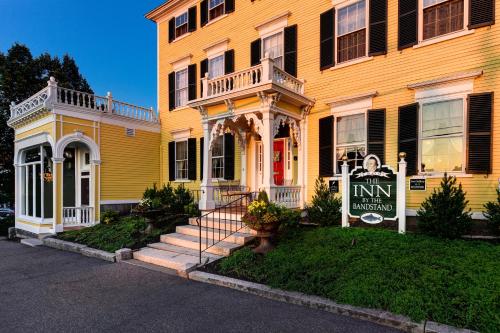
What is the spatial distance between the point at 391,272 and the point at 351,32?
286 inches

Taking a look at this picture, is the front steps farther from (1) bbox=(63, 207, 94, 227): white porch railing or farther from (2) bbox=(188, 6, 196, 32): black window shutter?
(2) bbox=(188, 6, 196, 32): black window shutter

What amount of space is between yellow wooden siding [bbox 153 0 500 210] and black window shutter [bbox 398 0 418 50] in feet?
0.59

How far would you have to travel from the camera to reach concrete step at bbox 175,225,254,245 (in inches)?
296

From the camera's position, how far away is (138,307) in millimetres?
4859

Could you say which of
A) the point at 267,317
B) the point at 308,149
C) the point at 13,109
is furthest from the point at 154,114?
the point at 267,317

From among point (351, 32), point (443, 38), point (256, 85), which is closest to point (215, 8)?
point (351, 32)

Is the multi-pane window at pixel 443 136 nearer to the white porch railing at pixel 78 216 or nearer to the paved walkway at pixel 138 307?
the paved walkway at pixel 138 307

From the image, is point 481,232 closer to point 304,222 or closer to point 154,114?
point 304,222

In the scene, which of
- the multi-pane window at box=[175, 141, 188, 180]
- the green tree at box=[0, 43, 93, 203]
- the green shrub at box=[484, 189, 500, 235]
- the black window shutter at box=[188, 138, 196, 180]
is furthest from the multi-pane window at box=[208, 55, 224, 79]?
the green tree at box=[0, 43, 93, 203]

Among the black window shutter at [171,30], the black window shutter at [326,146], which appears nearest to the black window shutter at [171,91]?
the black window shutter at [171,30]

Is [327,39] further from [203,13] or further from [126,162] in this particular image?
[126,162]

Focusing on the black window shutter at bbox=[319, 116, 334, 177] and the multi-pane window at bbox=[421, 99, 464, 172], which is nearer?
the multi-pane window at bbox=[421, 99, 464, 172]

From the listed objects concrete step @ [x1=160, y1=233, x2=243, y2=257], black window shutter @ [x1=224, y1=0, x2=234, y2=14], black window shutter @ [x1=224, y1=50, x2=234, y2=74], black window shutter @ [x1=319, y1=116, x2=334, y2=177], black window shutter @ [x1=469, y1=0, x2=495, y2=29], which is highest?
black window shutter @ [x1=224, y1=0, x2=234, y2=14]

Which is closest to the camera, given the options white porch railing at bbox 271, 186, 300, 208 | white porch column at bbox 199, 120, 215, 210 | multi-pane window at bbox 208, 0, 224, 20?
white porch railing at bbox 271, 186, 300, 208
